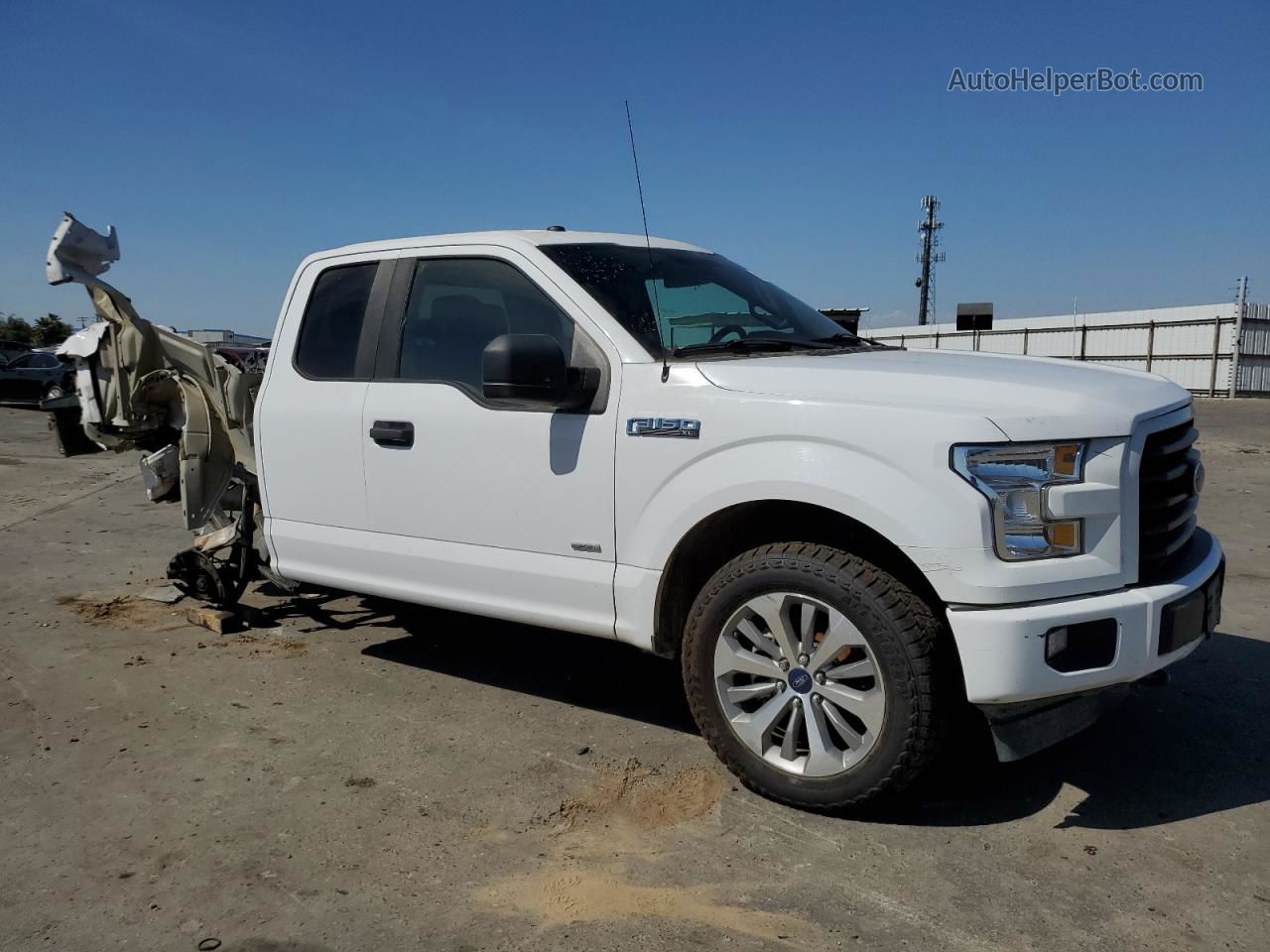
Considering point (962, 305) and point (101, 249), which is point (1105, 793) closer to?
point (101, 249)

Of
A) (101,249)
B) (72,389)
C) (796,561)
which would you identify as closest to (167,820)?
(796,561)

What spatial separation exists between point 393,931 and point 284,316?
3.14m

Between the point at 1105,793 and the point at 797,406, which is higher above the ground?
the point at 797,406

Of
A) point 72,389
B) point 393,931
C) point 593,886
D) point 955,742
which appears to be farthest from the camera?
point 72,389

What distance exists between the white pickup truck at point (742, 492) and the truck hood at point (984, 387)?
1cm

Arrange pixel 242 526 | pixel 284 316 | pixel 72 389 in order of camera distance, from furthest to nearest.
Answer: pixel 72 389, pixel 242 526, pixel 284 316

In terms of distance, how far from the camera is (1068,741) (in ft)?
12.4

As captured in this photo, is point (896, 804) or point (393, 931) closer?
point (393, 931)

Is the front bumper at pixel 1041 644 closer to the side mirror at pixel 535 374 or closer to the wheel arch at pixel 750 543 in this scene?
the wheel arch at pixel 750 543

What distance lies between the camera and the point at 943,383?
300cm

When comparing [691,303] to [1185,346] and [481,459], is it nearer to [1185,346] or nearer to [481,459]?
[481,459]

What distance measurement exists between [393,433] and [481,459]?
19.7 inches

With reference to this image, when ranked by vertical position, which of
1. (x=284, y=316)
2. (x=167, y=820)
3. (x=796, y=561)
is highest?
(x=284, y=316)

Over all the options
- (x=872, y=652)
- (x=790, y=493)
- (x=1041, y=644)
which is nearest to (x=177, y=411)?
(x=790, y=493)
